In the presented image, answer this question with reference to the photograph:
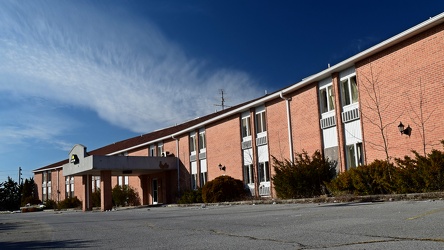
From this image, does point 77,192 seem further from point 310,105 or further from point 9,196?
point 310,105

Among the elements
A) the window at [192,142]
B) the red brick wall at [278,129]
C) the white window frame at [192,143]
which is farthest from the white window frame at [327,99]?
the window at [192,142]

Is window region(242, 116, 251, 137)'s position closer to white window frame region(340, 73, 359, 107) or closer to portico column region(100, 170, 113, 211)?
white window frame region(340, 73, 359, 107)

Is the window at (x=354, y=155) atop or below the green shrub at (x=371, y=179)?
atop

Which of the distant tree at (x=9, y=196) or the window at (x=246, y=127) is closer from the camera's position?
the window at (x=246, y=127)

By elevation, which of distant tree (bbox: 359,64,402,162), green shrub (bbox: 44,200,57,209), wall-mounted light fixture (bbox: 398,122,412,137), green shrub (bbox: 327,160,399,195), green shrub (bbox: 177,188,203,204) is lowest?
green shrub (bbox: 44,200,57,209)

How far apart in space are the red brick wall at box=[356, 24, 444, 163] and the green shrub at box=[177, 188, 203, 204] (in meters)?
14.8

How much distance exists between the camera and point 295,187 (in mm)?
23125

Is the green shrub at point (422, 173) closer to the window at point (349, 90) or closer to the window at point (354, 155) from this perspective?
the window at point (354, 155)

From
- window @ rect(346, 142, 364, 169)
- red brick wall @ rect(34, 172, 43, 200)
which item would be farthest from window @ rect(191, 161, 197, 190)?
red brick wall @ rect(34, 172, 43, 200)

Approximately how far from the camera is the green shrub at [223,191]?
95.9 feet

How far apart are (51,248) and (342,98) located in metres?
16.7

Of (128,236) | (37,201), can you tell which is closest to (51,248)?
(128,236)

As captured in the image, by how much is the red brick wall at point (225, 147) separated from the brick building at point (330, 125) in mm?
69

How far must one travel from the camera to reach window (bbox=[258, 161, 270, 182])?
28.4 metres
